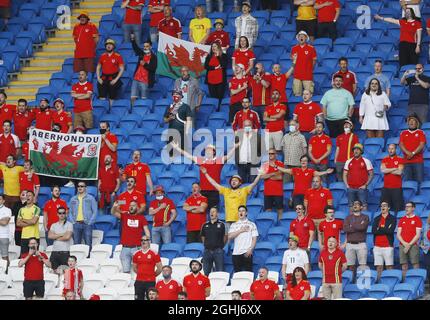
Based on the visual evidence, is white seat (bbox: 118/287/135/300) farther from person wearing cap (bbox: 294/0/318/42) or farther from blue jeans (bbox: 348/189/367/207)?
person wearing cap (bbox: 294/0/318/42)

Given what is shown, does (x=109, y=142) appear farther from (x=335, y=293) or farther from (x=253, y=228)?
(x=335, y=293)

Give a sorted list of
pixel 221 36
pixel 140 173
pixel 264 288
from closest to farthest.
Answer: pixel 264 288 → pixel 140 173 → pixel 221 36

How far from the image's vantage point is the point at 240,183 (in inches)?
1048

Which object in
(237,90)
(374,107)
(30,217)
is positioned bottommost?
(30,217)

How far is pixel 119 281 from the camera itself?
84.3 ft

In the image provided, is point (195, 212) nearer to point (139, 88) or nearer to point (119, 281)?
point (119, 281)

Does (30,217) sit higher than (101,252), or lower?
higher

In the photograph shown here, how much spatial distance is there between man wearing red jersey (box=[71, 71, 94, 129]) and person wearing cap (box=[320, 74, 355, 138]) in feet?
14.6

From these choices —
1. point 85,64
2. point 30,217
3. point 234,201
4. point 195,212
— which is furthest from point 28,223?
point 85,64

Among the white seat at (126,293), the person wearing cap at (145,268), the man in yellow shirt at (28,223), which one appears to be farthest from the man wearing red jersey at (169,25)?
the white seat at (126,293)

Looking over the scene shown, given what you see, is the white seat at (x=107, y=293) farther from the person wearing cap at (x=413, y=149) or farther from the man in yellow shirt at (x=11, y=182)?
the person wearing cap at (x=413, y=149)

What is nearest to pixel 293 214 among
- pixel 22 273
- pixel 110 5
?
pixel 22 273

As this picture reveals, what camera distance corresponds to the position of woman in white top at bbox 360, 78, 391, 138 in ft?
89.6

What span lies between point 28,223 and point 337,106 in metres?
5.68
